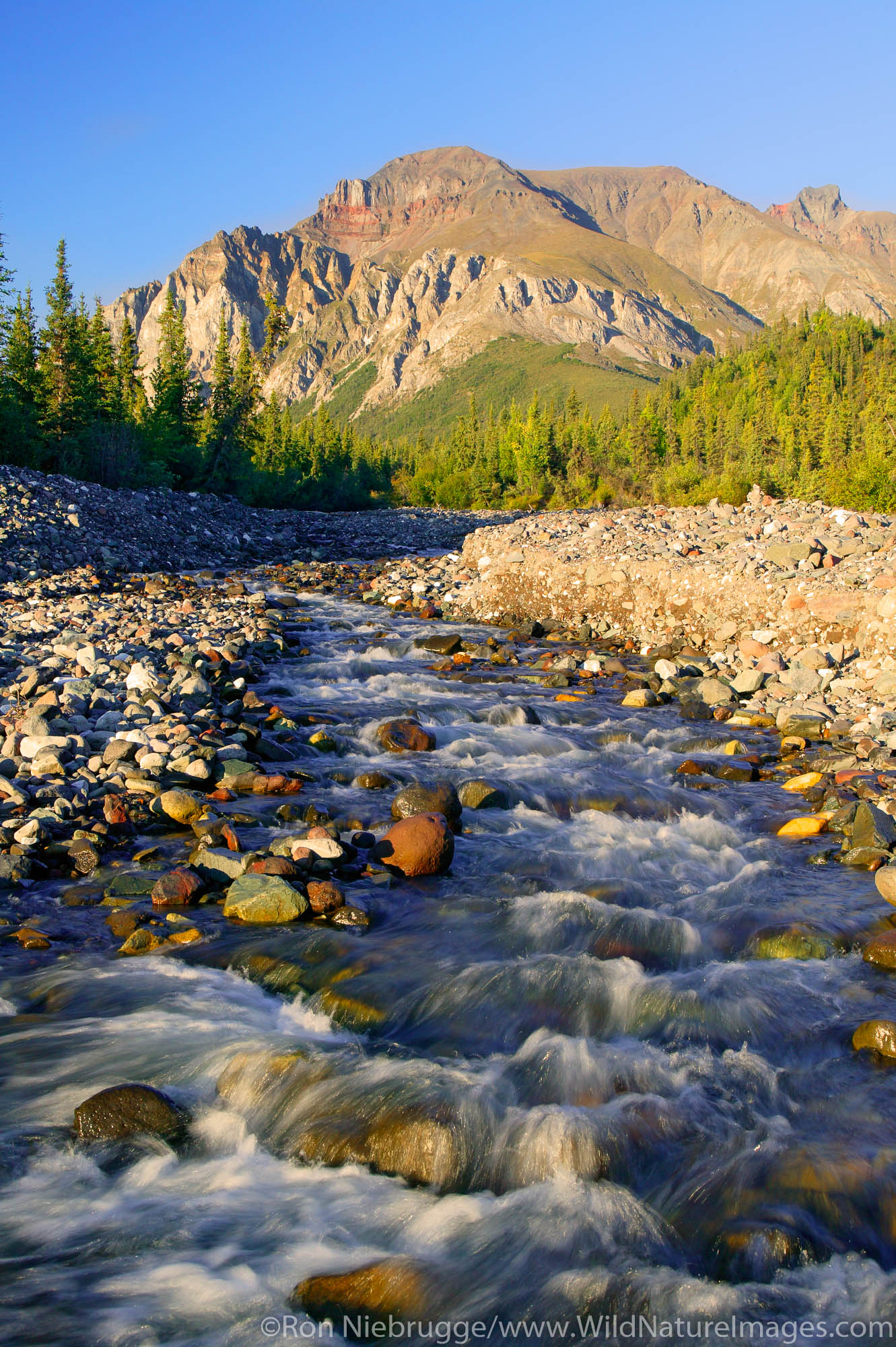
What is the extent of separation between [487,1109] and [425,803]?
4.74 m

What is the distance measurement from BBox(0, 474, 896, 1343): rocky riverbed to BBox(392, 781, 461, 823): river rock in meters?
0.04

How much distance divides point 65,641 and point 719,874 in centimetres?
1219

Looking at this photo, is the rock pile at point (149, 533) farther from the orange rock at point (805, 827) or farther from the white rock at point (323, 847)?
the orange rock at point (805, 827)

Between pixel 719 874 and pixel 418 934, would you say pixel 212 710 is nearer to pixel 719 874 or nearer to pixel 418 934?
pixel 418 934

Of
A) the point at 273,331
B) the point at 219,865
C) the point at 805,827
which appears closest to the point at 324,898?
the point at 219,865

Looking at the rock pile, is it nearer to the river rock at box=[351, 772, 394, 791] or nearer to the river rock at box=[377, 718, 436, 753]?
the river rock at box=[377, 718, 436, 753]

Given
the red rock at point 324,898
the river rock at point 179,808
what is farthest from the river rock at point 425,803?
the river rock at point 179,808

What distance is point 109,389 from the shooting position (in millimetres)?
45750

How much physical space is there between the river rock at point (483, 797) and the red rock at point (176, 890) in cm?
362

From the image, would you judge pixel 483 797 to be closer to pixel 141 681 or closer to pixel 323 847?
pixel 323 847

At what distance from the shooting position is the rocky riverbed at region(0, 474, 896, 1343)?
4402mm

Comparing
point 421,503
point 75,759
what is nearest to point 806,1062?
point 75,759

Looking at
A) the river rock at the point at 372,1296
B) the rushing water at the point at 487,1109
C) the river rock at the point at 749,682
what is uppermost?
the river rock at the point at 749,682

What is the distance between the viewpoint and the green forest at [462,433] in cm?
3941
